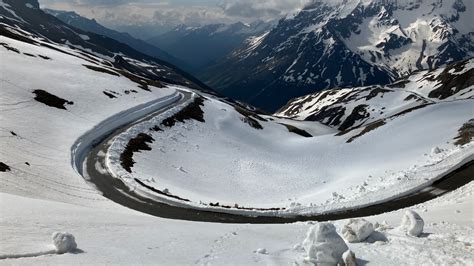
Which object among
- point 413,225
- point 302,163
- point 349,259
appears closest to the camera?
point 349,259

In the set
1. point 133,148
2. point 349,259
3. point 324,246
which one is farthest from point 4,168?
point 349,259

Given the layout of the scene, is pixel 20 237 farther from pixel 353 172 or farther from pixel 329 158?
pixel 329 158

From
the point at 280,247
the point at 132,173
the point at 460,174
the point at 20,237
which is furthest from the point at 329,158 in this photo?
the point at 20,237

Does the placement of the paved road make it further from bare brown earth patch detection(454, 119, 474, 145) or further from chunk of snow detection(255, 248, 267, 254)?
chunk of snow detection(255, 248, 267, 254)

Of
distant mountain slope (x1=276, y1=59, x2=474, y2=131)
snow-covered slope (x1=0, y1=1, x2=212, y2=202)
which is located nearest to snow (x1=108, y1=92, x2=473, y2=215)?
snow-covered slope (x1=0, y1=1, x2=212, y2=202)

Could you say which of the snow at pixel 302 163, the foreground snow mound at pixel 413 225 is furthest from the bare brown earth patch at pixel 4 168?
the foreground snow mound at pixel 413 225

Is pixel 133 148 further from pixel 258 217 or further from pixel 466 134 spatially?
pixel 466 134
